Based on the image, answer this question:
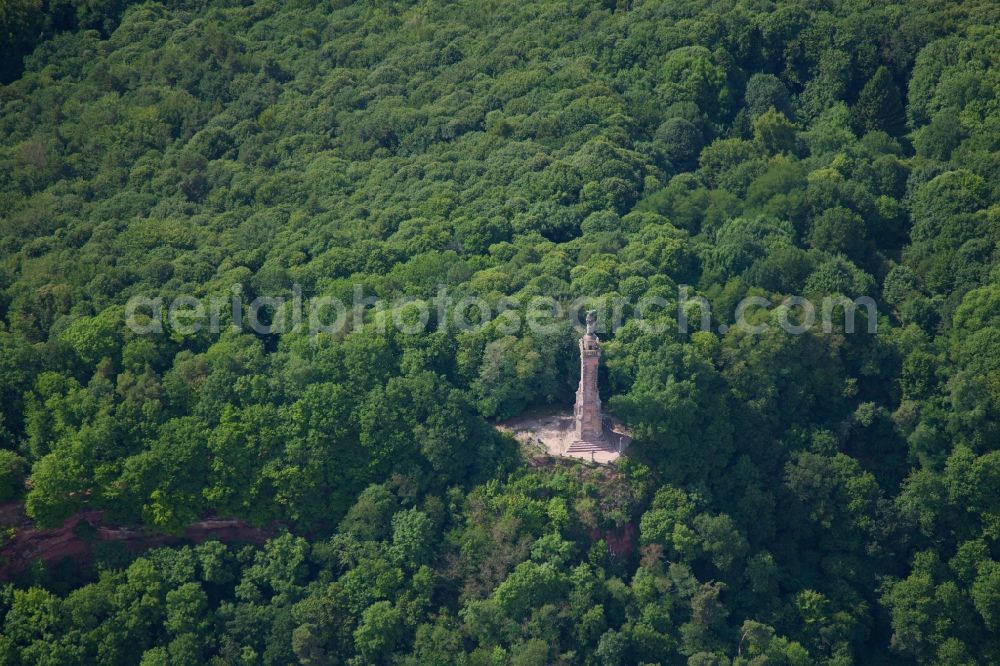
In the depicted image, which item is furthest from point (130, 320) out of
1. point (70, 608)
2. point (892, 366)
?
point (892, 366)

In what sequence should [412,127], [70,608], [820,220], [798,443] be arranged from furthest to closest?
1. [412,127]
2. [820,220]
3. [798,443]
4. [70,608]

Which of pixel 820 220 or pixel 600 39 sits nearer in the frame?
pixel 820 220

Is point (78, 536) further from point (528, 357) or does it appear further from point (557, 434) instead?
point (557, 434)

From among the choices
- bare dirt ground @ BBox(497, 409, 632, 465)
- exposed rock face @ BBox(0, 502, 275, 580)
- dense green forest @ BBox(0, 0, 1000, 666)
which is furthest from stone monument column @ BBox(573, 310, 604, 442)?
exposed rock face @ BBox(0, 502, 275, 580)

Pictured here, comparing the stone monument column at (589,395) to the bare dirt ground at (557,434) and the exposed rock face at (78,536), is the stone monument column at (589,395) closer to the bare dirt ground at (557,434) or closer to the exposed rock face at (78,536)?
the bare dirt ground at (557,434)

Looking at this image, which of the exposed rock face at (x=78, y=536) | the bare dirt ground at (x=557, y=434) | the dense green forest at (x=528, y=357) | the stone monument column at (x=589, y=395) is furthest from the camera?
the bare dirt ground at (x=557, y=434)

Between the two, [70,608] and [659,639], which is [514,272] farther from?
[70,608]

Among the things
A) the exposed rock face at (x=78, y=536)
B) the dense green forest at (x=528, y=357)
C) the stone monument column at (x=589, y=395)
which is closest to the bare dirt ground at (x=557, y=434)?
the stone monument column at (x=589, y=395)
